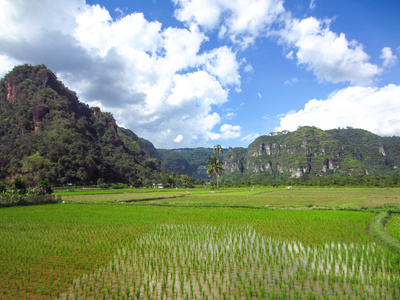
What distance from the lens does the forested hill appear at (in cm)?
5334

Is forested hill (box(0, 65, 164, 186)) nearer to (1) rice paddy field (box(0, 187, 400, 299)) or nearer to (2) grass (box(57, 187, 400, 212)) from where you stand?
(2) grass (box(57, 187, 400, 212))

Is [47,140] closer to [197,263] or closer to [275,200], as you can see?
[275,200]

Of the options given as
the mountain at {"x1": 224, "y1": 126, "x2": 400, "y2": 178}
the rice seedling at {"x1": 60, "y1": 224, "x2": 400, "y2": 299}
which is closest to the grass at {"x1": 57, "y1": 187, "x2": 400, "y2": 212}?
the rice seedling at {"x1": 60, "y1": 224, "x2": 400, "y2": 299}

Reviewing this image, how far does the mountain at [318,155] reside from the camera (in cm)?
12644

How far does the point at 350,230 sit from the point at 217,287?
7.85 meters

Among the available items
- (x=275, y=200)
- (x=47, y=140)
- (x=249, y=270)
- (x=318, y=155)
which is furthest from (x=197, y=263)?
(x=318, y=155)

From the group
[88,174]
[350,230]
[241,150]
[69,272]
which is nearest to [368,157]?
[241,150]

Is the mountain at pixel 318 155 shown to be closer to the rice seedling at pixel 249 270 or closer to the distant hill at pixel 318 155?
the distant hill at pixel 318 155

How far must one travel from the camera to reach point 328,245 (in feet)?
26.7

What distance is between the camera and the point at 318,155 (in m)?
138

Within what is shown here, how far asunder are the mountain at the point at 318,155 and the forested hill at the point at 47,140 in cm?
8867

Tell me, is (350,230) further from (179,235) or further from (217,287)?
(217,287)

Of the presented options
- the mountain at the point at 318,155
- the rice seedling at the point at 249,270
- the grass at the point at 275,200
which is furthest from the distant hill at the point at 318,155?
the rice seedling at the point at 249,270

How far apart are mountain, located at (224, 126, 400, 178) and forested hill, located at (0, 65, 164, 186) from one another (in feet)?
291
